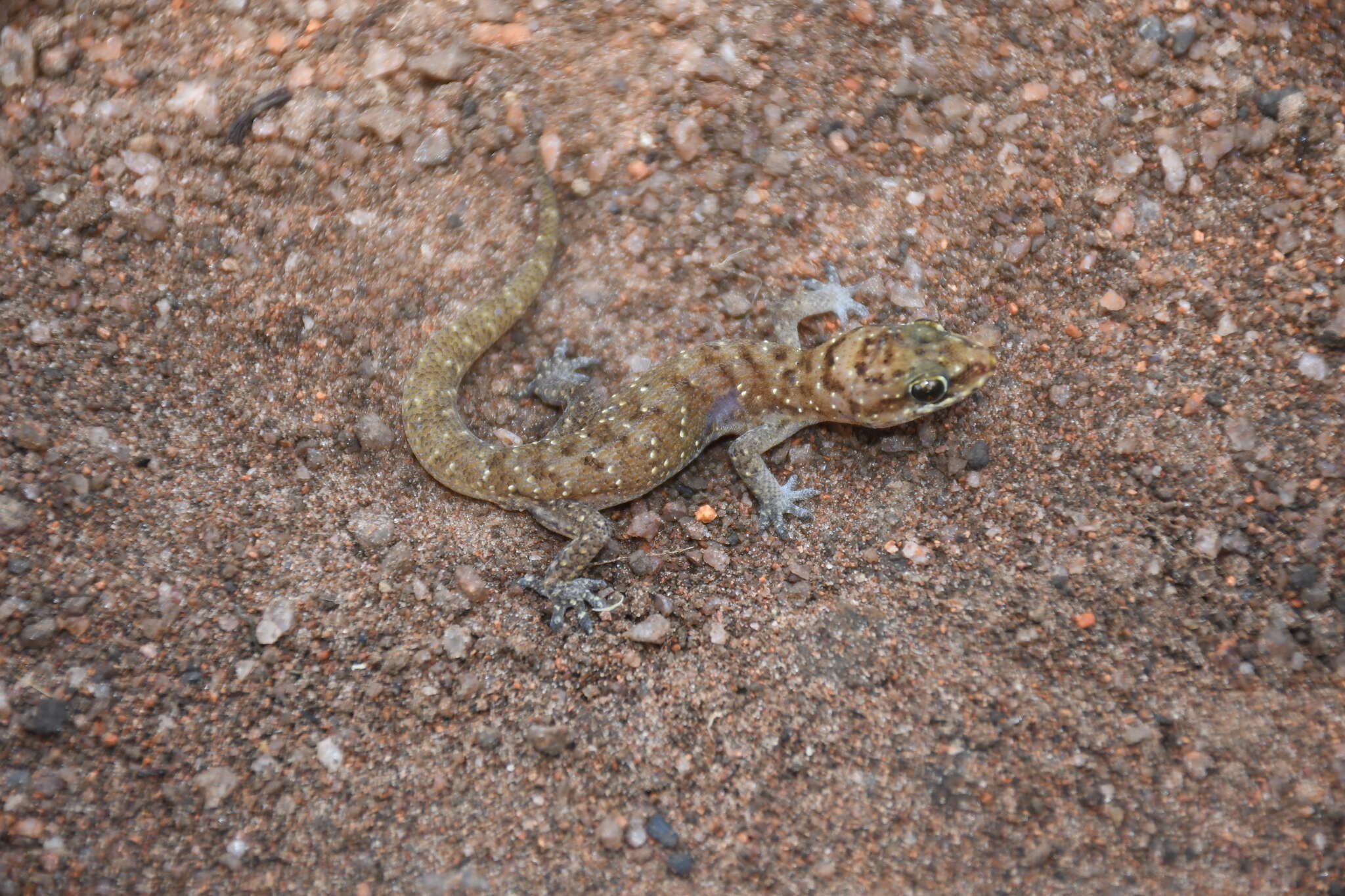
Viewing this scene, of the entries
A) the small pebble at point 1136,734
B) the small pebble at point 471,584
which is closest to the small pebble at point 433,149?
the small pebble at point 471,584

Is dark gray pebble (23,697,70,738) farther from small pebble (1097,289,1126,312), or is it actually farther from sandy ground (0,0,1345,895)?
small pebble (1097,289,1126,312)

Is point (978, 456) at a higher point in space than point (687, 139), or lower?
lower

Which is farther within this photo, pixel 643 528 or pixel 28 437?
pixel 643 528

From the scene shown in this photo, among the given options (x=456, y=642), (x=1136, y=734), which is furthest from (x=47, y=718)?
(x=1136, y=734)

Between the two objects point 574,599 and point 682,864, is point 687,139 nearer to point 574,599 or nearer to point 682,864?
point 574,599

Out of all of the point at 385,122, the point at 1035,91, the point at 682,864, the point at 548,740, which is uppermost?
the point at 385,122

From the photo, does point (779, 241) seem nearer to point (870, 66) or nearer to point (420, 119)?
point (870, 66)

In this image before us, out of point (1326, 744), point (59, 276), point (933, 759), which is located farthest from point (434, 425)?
point (1326, 744)

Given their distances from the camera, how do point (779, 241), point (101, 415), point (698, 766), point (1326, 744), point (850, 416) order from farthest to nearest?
point (779, 241) → point (850, 416) → point (101, 415) → point (698, 766) → point (1326, 744)
